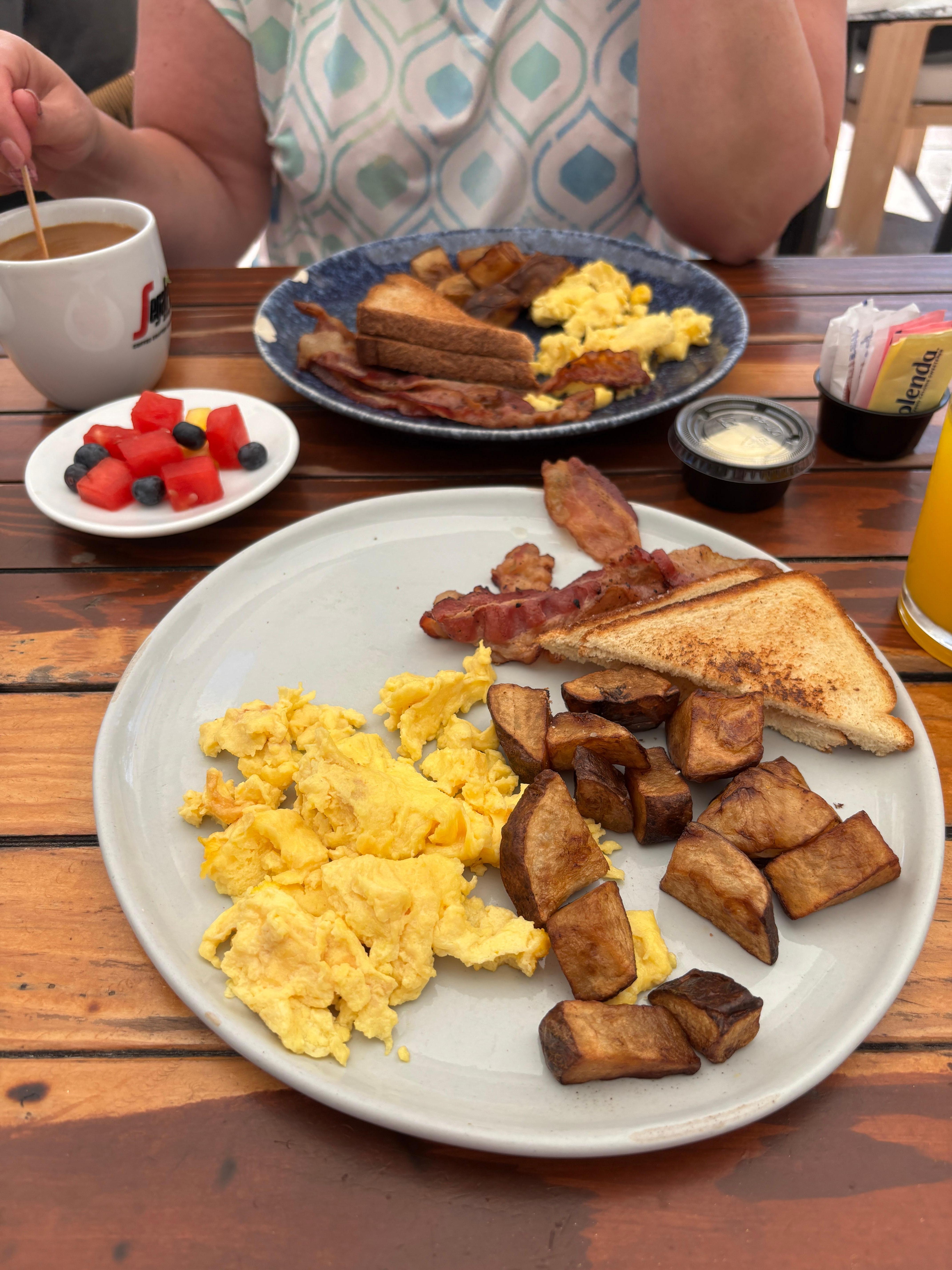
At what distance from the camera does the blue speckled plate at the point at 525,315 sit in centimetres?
167

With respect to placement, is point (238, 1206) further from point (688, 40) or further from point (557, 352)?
point (688, 40)

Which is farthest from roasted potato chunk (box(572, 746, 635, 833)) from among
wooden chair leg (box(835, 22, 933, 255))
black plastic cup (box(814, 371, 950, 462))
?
wooden chair leg (box(835, 22, 933, 255))

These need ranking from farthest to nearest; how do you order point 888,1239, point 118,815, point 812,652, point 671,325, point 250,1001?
point 671,325
point 812,652
point 118,815
point 250,1001
point 888,1239

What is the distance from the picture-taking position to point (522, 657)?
135cm

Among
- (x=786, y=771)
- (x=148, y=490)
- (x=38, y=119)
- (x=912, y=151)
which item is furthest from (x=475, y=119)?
(x=912, y=151)

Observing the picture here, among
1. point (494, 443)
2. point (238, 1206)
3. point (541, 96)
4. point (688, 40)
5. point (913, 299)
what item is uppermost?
point (688, 40)

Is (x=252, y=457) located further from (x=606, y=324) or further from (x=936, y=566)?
(x=936, y=566)

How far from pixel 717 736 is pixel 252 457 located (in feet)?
3.27

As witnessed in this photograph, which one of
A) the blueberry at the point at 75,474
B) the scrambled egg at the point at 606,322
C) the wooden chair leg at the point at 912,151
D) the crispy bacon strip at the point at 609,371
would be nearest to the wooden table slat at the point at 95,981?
the blueberry at the point at 75,474

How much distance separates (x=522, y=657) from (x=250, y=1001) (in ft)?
2.13

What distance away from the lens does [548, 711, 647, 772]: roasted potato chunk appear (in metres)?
1.12

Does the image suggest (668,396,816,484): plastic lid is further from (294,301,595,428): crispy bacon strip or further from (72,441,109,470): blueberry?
(72,441,109,470): blueberry

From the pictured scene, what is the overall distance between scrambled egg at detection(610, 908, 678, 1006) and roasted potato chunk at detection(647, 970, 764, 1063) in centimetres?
3

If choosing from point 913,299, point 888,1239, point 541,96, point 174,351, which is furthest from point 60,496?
point 913,299
